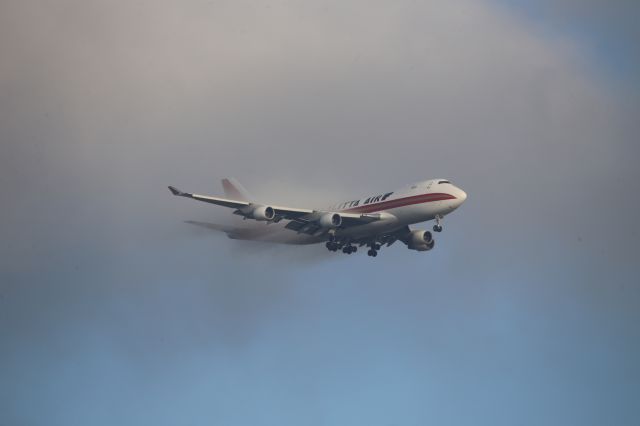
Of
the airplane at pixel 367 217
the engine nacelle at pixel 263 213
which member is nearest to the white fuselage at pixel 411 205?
the airplane at pixel 367 217

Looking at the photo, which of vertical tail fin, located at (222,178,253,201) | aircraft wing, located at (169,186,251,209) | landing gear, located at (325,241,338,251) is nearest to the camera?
aircraft wing, located at (169,186,251,209)

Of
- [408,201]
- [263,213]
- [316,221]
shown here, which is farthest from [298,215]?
[408,201]

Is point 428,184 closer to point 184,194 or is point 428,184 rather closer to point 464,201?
point 464,201

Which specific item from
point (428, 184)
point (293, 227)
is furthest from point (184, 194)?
point (428, 184)

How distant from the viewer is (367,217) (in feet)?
252

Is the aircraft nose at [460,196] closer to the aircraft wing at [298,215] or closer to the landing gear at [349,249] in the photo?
the aircraft wing at [298,215]

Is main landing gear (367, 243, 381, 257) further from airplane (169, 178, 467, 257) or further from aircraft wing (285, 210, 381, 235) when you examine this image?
aircraft wing (285, 210, 381, 235)

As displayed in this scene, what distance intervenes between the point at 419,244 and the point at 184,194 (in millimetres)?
21595

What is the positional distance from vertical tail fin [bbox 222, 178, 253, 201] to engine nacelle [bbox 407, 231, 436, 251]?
17102 millimetres

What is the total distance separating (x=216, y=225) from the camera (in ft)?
285

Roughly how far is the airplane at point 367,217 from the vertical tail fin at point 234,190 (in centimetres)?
919

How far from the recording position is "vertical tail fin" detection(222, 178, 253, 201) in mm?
94062

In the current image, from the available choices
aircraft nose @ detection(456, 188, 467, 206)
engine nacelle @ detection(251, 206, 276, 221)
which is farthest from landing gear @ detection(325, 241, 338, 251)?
aircraft nose @ detection(456, 188, 467, 206)

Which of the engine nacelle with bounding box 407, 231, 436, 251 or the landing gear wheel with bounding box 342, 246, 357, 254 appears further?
the engine nacelle with bounding box 407, 231, 436, 251
